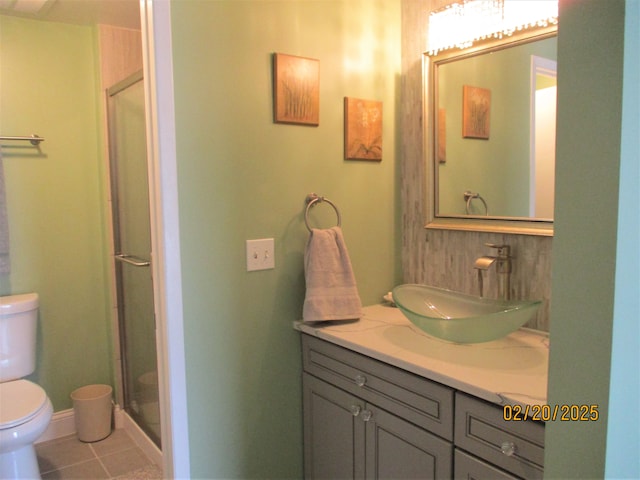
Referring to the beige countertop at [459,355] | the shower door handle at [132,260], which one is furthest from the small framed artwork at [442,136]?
the shower door handle at [132,260]

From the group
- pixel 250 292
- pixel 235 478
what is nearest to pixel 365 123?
pixel 250 292

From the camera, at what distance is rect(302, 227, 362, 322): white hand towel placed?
5.55 feet

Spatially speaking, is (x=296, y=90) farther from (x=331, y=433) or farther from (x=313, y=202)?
(x=331, y=433)

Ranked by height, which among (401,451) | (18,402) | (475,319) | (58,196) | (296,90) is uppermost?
(296,90)

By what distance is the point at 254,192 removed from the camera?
1660 millimetres

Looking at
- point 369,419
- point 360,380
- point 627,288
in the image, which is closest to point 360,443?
point 369,419

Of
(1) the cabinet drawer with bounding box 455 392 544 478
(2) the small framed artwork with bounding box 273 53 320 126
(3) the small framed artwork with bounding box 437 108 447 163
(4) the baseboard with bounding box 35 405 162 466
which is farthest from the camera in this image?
(4) the baseboard with bounding box 35 405 162 466

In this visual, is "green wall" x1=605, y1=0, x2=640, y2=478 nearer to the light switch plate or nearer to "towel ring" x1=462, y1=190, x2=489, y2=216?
"towel ring" x1=462, y1=190, x2=489, y2=216

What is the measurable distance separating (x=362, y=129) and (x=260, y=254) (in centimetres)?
65

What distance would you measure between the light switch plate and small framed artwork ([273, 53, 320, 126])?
43cm

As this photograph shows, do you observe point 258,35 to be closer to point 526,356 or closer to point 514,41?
point 514,41

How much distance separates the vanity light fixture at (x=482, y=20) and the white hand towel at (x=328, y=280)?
2.71 ft

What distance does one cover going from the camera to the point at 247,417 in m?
1.70

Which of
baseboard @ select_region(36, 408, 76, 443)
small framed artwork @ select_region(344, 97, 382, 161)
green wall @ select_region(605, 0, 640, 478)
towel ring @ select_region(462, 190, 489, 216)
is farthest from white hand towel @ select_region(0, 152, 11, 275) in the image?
green wall @ select_region(605, 0, 640, 478)
